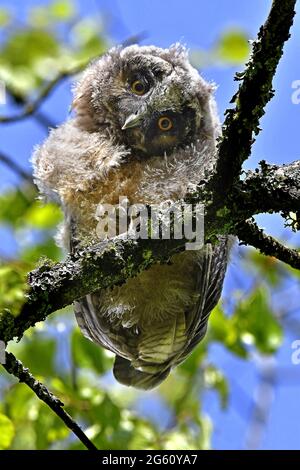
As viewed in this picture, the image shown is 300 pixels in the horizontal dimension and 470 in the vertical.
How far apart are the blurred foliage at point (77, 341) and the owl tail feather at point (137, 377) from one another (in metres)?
0.17

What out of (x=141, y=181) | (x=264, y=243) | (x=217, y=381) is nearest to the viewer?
(x=264, y=243)

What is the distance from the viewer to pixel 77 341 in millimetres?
4023

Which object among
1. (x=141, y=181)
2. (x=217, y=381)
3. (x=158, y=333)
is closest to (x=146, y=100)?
(x=141, y=181)

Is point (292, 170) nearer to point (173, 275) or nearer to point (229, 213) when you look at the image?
point (229, 213)

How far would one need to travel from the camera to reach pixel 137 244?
97.3 inches

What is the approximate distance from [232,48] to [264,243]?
8.25 feet

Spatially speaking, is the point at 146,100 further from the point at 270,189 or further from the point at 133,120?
the point at 270,189

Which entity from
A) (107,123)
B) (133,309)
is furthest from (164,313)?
(107,123)

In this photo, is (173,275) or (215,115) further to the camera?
(215,115)

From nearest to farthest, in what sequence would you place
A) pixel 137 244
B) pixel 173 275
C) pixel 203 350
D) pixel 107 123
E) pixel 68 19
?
pixel 137 244 → pixel 173 275 → pixel 107 123 → pixel 203 350 → pixel 68 19

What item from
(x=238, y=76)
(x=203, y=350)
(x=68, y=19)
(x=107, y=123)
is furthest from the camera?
(x=68, y=19)

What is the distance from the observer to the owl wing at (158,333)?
3490 millimetres

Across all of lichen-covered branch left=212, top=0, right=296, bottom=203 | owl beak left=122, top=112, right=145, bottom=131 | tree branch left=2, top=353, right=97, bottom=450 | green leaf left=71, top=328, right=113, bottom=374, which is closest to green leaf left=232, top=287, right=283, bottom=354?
green leaf left=71, top=328, right=113, bottom=374

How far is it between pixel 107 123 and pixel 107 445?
5.46ft
